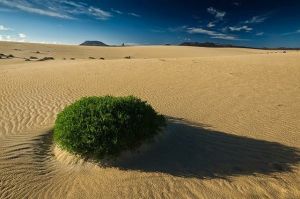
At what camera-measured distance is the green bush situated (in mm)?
5797

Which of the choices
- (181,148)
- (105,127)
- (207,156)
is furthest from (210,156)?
(105,127)

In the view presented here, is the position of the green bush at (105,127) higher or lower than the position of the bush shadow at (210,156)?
higher

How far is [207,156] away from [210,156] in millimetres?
60

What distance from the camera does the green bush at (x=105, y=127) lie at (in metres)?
5.80

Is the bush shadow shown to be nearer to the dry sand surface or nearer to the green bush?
the dry sand surface

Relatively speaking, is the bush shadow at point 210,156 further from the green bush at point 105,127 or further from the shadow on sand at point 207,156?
the green bush at point 105,127

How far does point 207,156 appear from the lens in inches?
246

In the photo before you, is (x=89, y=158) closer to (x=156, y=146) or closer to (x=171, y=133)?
(x=156, y=146)

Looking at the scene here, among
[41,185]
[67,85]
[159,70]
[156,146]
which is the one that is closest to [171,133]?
[156,146]

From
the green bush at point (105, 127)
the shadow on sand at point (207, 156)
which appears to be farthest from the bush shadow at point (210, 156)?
the green bush at point (105, 127)

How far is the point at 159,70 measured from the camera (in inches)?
704

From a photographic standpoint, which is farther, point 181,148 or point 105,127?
point 181,148

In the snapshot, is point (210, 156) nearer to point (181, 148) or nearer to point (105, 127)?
point (181, 148)

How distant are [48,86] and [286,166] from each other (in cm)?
1095
